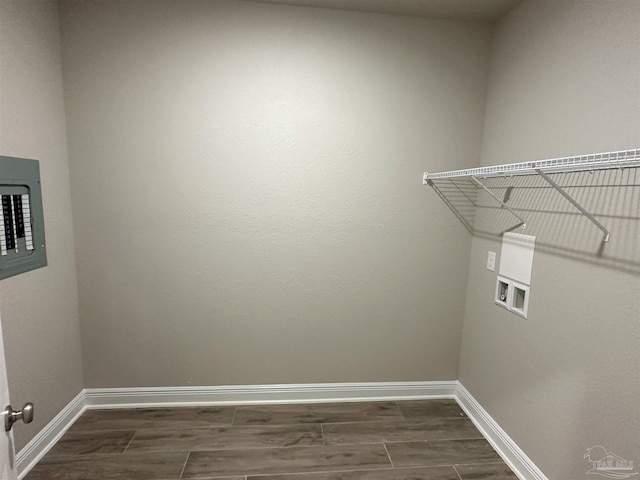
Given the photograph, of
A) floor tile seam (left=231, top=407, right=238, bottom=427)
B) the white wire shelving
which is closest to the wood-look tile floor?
floor tile seam (left=231, top=407, right=238, bottom=427)

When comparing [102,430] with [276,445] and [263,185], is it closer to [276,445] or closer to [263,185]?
[276,445]

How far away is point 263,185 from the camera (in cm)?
213

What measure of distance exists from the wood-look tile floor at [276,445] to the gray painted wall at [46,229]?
0.31 metres

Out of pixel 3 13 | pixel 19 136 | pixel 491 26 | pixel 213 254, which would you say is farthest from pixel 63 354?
pixel 491 26

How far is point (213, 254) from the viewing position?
2.16m

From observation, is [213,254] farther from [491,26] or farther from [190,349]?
[491,26]

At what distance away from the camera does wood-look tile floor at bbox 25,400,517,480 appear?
5.75ft

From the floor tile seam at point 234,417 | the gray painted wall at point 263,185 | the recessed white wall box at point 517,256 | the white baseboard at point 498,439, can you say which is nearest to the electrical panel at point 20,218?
the gray painted wall at point 263,185

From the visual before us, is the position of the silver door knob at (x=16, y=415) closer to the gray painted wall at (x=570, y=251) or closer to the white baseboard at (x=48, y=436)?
the white baseboard at (x=48, y=436)

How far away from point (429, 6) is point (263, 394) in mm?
2681

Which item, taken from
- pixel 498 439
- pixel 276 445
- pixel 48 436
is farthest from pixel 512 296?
pixel 48 436

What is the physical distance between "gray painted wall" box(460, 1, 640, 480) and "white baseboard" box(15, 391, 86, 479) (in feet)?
8.31

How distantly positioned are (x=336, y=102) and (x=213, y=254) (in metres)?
1.25

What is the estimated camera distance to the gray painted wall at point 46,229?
157cm
